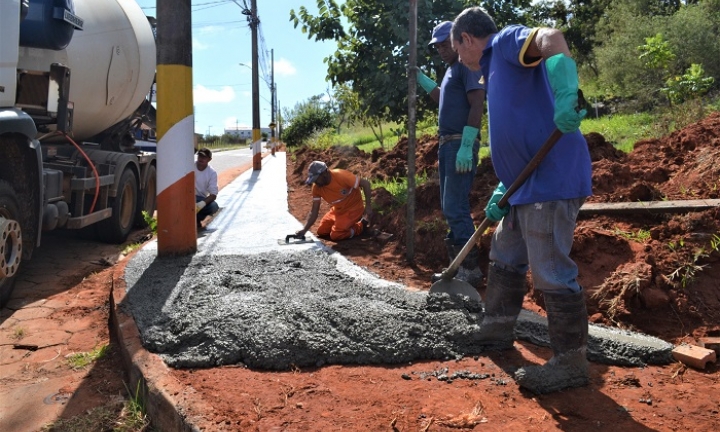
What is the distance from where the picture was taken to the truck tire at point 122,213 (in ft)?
22.8

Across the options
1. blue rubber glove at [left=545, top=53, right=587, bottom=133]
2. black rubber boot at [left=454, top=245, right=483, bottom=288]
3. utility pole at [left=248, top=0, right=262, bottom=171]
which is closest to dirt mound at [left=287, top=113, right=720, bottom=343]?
black rubber boot at [left=454, top=245, right=483, bottom=288]

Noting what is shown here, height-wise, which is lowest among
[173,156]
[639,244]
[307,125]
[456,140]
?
[639,244]

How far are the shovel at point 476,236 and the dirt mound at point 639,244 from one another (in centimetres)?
57

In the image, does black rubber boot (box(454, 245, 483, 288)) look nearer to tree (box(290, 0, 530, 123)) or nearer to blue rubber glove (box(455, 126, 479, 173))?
blue rubber glove (box(455, 126, 479, 173))

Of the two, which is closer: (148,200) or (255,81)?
(148,200)

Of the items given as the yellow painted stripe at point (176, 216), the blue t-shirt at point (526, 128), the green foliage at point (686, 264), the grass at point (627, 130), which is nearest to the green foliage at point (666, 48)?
the grass at point (627, 130)

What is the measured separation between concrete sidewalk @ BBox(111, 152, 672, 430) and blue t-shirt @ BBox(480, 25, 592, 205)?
0.90 m

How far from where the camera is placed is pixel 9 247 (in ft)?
14.6

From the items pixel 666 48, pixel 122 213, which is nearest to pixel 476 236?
pixel 122 213

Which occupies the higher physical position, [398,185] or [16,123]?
[16,123]

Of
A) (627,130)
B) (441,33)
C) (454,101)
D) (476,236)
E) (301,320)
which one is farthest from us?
(627,130)

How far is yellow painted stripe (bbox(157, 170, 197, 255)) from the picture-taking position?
5.08 m

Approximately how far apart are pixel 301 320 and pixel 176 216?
7.58 feet

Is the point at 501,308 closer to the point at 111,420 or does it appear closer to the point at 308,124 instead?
the point at 111,420
